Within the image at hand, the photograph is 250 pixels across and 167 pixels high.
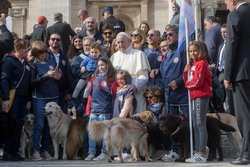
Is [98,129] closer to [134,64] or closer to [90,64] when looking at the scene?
[134,64]

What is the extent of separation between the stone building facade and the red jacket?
46.7 ft

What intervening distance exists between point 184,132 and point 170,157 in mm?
714

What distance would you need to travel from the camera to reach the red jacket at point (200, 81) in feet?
31.3

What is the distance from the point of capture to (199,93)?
953cm

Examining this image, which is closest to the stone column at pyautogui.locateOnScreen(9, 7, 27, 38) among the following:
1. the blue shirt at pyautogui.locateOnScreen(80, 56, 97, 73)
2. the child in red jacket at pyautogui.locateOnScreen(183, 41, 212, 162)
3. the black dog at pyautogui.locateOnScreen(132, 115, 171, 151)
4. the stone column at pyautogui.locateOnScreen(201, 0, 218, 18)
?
the stone column at pyautogui.locateOnScreen(201, 0, 218, 18)

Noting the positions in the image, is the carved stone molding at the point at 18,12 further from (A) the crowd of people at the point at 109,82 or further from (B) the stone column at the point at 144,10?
(A) the crowd of people at the point at 109,82

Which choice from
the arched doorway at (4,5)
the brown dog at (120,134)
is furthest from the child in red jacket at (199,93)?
the arched doorway at (4,5)

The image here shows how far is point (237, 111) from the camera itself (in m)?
8.37

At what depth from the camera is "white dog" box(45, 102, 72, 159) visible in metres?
10.8

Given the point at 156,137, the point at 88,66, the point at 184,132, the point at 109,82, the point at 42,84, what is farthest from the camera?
the point at 88,66

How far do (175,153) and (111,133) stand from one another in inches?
54.2

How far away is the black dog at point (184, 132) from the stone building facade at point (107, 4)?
1421cm

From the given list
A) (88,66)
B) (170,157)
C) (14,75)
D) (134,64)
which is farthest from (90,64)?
(170,157)

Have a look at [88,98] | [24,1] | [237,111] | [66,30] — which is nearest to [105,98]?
[88,98]
